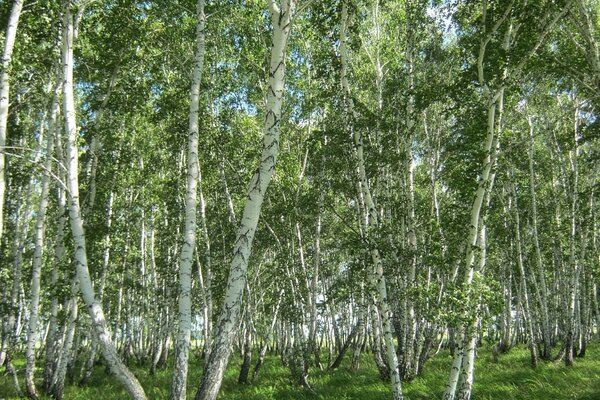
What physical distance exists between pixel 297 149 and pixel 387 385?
784cm

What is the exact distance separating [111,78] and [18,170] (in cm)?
412

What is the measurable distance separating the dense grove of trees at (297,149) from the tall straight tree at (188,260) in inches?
1.4

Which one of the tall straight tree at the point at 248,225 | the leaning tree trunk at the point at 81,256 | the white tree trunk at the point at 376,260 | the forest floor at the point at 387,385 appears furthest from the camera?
the forest floor at the point at 387,385

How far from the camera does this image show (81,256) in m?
6.66

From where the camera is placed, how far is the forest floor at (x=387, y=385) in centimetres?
1016

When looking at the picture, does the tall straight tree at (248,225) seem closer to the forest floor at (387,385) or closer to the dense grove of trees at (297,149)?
the dense grove of trees at (297,149)

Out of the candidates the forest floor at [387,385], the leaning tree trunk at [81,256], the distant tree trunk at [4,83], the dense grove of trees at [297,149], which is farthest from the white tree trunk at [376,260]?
the distant tree trunk at [4,83]

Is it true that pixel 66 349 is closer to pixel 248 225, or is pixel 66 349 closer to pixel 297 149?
pixel 248 225

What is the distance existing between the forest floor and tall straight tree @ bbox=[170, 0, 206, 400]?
4971mm

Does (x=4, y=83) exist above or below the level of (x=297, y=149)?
below

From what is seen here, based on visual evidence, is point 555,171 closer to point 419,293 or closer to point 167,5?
point 419,293

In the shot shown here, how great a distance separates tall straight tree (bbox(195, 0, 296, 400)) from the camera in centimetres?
523

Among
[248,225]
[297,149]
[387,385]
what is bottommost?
[387,385]

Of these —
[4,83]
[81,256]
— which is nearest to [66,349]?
[81,256]
